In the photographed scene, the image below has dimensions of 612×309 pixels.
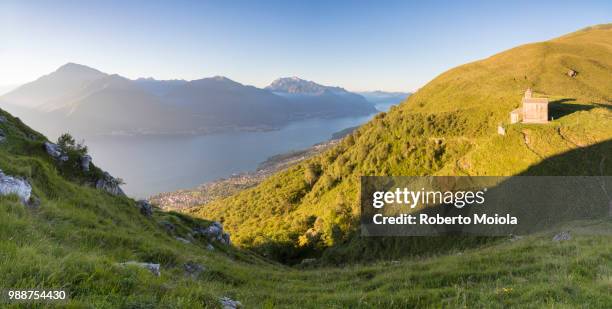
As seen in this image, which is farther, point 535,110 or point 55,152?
point 535,110

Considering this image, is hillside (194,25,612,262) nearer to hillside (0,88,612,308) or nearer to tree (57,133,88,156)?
hillside (0,88,612,308)

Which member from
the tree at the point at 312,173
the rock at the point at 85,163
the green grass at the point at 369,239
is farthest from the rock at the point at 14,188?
the tree at the point at 312,173

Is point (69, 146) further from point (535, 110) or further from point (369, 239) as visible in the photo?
point (535, 110)

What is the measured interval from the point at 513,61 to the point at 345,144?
62709mm

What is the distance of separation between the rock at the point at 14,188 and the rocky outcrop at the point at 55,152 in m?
8.74

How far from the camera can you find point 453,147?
61094 mm

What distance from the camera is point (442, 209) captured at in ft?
127

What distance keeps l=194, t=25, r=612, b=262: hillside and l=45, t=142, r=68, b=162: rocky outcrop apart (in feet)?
116

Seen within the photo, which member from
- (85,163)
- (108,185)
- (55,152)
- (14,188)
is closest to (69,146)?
(55,152)

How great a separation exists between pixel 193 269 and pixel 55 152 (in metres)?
13.6

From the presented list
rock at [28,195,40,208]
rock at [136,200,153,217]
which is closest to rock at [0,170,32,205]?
rock at [28,195,40,208]

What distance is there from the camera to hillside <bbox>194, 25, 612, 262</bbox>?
36000 millimetres

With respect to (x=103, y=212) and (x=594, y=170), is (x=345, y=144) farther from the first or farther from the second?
(x=103, y=212)

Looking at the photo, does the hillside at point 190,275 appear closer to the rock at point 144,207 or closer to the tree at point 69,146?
the tree at point 69,146
